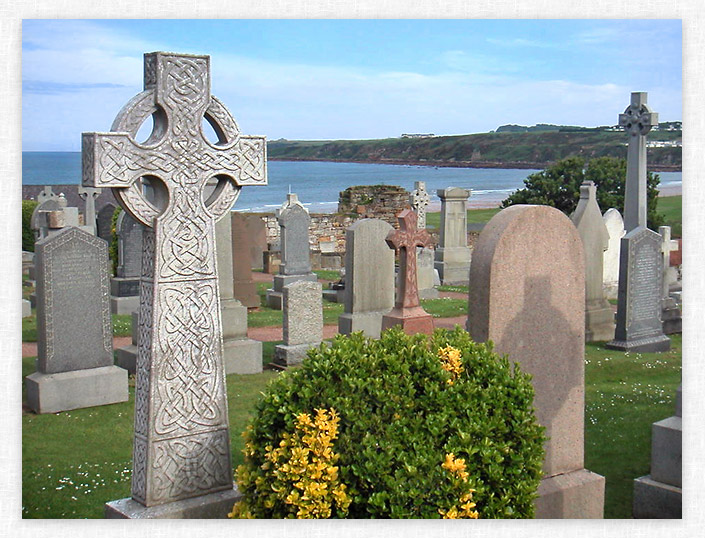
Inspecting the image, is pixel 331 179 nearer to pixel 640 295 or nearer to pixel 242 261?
pixel 242 261

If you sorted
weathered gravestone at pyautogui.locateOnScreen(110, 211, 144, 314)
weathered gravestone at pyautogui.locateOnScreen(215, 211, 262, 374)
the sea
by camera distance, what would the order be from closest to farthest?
weathered gravestone at pyautogui.locateOnScreen(215, 211, 262, 374) → weathered gravestone at pyautogui.locateOnScreen(110, 211, 144, 314) → the sea

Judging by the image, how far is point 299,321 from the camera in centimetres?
1095

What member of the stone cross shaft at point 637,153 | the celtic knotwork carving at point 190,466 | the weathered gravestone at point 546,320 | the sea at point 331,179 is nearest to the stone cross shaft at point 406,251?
the stone cross shaft at point 637,153

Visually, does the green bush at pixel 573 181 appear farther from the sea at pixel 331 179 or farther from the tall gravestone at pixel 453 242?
the tall gravestone at pixel 453 242

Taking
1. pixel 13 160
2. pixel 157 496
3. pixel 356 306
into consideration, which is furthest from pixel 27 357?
pixel 157 496

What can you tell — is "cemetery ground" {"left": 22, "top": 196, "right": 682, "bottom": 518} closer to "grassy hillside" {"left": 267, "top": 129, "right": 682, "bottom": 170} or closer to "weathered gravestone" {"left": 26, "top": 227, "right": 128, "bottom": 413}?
"weathered gravestone" {"left": 26, "top": 227, "right": 128, "bottom": 413}

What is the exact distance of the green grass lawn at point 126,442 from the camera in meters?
6.39

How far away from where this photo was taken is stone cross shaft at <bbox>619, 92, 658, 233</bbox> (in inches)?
510

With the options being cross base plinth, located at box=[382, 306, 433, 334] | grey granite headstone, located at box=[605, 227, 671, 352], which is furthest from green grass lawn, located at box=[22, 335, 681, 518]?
cross base plinth, located at box=[382, 306, 433, 334]

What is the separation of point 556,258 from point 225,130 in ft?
7.30

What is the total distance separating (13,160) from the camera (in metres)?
5.43

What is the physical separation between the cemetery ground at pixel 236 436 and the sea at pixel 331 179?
20.8 metres

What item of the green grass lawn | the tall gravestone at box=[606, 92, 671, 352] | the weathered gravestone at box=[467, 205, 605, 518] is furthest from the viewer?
the tall gravestone at box=[606, 92, 671, 352]

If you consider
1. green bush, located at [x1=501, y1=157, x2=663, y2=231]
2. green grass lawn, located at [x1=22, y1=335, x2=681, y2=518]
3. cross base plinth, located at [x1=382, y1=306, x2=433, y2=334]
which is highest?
green bush, located at [x1=501, y1=157, x2=663, y2=231]
